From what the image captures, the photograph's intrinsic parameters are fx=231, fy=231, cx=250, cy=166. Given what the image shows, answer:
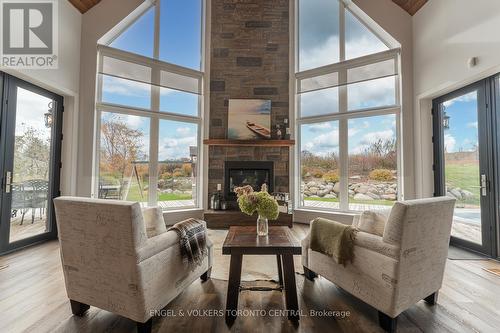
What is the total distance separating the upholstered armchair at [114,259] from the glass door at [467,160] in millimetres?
3937

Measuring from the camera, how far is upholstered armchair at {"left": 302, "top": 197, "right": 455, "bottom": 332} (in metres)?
1.66

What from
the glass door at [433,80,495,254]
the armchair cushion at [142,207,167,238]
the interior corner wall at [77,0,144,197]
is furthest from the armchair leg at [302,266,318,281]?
the interior corner wall at [77,0,144,197]

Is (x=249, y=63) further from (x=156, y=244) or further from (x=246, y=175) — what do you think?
(x=156, y=244)

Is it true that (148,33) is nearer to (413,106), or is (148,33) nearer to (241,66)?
(241,66)

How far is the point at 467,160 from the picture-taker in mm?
3578

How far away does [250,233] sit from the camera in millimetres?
2311

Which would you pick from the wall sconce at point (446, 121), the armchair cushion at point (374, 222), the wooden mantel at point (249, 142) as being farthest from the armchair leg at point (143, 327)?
the wall sconce at point (446, 121)

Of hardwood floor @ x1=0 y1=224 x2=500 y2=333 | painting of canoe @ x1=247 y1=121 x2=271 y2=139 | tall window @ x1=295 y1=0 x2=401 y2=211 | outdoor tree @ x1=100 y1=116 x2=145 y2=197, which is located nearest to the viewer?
hardwood floor @ x1=0 y1=224 x2=500 y2=333

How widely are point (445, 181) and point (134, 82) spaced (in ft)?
20.0

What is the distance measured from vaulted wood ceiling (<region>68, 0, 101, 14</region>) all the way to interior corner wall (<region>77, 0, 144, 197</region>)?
0.05 m

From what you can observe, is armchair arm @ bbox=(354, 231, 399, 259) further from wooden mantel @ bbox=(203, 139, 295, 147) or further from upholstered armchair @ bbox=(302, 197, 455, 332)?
wooden mantel @ bbox=(203, 139, 295, 147)

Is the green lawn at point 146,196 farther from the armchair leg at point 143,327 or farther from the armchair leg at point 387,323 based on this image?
the armchair leg at point 387,323

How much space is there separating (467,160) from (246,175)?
153 inches

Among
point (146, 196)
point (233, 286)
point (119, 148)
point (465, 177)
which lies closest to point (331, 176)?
point (465, 177)
